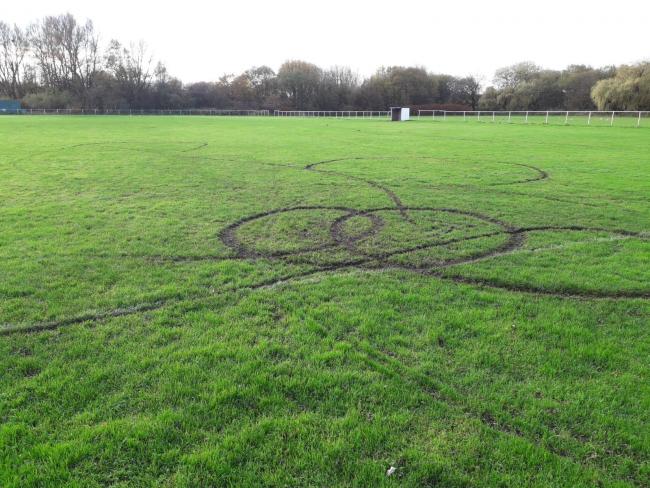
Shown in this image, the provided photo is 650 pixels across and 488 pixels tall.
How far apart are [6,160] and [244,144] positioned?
399 inches

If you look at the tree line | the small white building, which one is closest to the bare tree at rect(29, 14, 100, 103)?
the tree line

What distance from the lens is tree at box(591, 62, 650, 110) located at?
52375mm

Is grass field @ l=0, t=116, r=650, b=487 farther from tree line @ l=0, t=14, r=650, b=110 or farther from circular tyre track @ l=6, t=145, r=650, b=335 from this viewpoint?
tree line @ l=0, t=14, r=650, b=110

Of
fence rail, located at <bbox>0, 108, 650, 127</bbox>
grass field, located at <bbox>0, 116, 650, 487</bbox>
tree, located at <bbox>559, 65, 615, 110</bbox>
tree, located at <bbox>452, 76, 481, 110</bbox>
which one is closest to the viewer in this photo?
grass field, located at <bbox>0, 116, 650, 487</bbox>

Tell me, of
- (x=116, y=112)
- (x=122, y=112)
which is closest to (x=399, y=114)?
(x=122, y=112)

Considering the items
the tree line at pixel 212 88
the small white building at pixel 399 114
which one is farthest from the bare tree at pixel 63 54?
the small white building at pixel 399 114

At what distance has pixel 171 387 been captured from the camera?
371 centimetres

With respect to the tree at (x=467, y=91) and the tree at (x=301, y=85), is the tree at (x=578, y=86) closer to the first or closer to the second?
the tree at (x=467, y=91)

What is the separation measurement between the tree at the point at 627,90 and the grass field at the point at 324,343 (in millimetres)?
54193

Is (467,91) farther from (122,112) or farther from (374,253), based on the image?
(374,253)

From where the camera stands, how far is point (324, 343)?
4395mm

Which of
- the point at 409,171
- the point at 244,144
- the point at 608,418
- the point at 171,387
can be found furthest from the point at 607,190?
the point at 244,144

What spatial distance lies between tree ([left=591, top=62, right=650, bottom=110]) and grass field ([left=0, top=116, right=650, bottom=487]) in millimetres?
54193

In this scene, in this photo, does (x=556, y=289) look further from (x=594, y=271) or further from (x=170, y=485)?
(x=170, y=485)
